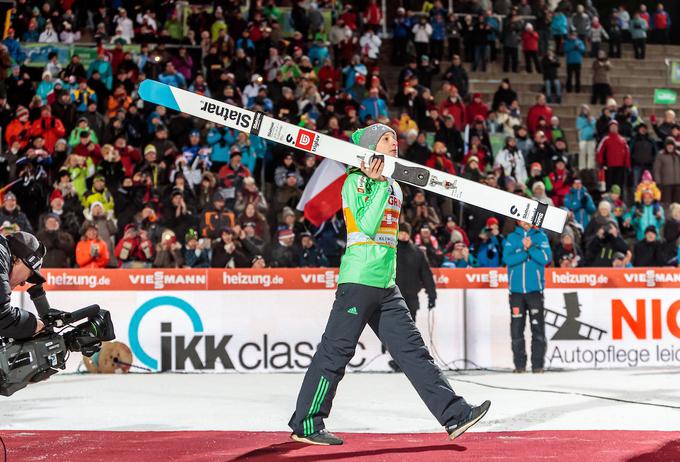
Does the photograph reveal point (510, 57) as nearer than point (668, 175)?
No

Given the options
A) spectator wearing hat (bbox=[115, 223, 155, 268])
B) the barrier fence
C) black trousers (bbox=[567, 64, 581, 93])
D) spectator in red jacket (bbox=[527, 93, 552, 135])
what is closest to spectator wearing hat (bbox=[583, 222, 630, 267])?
the barrier fence

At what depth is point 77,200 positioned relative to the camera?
1628cm

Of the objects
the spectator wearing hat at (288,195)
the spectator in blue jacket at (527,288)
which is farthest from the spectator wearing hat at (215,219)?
the spectator in blue jacket at (527,288)

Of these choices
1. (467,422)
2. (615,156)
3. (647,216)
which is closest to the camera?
(467,422)

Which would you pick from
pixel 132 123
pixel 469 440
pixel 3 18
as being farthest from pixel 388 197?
pixel 3 18

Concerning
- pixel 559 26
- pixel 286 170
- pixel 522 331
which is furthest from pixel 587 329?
pixel 559 26

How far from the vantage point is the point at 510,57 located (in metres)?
24.0

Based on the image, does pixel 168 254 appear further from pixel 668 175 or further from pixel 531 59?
pixel 531 59

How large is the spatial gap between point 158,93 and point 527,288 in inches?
288

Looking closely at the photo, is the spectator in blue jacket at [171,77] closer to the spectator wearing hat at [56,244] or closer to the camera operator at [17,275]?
the spectator wearing hat at [56,244]

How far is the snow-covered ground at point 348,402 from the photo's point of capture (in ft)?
27.3

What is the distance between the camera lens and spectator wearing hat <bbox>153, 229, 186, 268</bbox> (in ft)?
47.4

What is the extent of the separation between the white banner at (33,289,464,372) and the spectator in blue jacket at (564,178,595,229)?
4.83 meters

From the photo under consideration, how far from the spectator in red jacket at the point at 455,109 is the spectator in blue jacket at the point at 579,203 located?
3.09 metres
